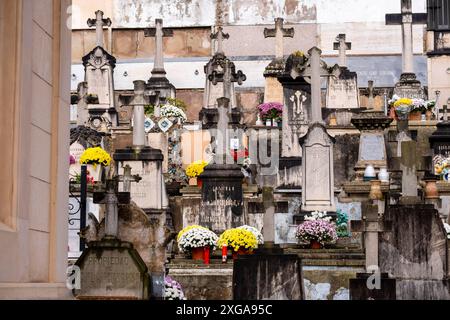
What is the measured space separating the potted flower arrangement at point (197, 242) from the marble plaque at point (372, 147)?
281 inches

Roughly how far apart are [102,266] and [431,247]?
406 centimetres

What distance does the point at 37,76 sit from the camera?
598cm

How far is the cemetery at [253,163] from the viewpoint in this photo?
11.8m

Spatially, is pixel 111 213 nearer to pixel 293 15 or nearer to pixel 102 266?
pixel 102 266

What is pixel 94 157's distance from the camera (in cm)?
2150

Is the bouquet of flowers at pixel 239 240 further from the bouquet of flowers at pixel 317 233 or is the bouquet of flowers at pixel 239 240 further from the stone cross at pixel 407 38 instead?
the stone cross at pixel 407 38

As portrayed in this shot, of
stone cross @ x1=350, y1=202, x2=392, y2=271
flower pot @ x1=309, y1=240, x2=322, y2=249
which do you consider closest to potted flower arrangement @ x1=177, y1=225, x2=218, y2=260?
flower pot @ x1=309, y1=240, x2=322, y2=249

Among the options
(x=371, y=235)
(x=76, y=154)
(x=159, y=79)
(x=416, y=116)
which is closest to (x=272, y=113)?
(x=416, y=116)

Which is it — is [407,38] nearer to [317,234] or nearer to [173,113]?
[173,113]

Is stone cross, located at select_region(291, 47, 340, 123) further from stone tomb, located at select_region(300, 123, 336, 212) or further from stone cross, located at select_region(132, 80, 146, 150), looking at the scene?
stone cross, located at select_region(132, 80, 146, 150)

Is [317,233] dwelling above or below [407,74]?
below

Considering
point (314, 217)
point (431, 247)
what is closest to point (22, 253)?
point (431, 247)

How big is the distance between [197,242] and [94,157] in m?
7.43

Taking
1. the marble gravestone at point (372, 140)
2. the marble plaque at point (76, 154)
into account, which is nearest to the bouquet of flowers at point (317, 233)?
the marble gravestone at point (372, 140)
